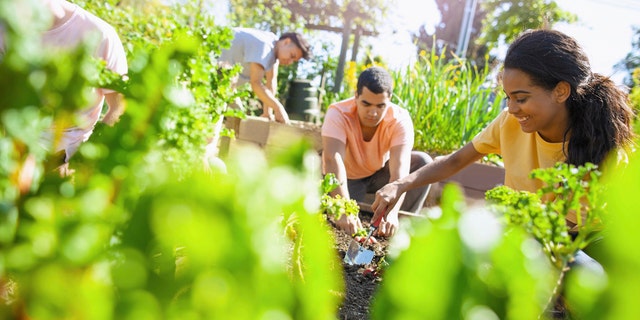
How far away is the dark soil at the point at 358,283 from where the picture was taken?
193 cm

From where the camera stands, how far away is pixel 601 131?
2.29 meters

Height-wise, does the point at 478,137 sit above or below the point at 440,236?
below

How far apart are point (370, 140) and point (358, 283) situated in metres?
1.62

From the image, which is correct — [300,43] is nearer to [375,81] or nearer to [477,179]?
[375,81]

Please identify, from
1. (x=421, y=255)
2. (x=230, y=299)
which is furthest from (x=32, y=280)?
(x=421, y=255)

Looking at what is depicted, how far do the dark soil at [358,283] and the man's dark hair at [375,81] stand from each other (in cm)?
82

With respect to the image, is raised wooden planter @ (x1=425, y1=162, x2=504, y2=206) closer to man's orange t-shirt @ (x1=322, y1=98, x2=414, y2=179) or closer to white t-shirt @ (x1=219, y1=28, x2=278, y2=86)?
man's orange t-shirt @ (x1=322, y1=98, x2=414, y2=179)

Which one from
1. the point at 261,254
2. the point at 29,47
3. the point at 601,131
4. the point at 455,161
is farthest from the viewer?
the point at 455,161

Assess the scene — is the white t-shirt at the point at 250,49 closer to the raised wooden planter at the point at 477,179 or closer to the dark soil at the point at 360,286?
the raised wooden planter at the point at 477,179

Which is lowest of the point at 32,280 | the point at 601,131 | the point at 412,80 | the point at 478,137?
the point at 412,80

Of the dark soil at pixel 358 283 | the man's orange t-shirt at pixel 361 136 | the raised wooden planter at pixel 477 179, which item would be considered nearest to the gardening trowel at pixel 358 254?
the dark soil at pixel 358 283

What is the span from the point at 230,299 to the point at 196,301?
26 mm

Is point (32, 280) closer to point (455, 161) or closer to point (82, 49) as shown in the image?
point (82, 49)

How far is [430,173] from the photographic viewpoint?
2830 mm
